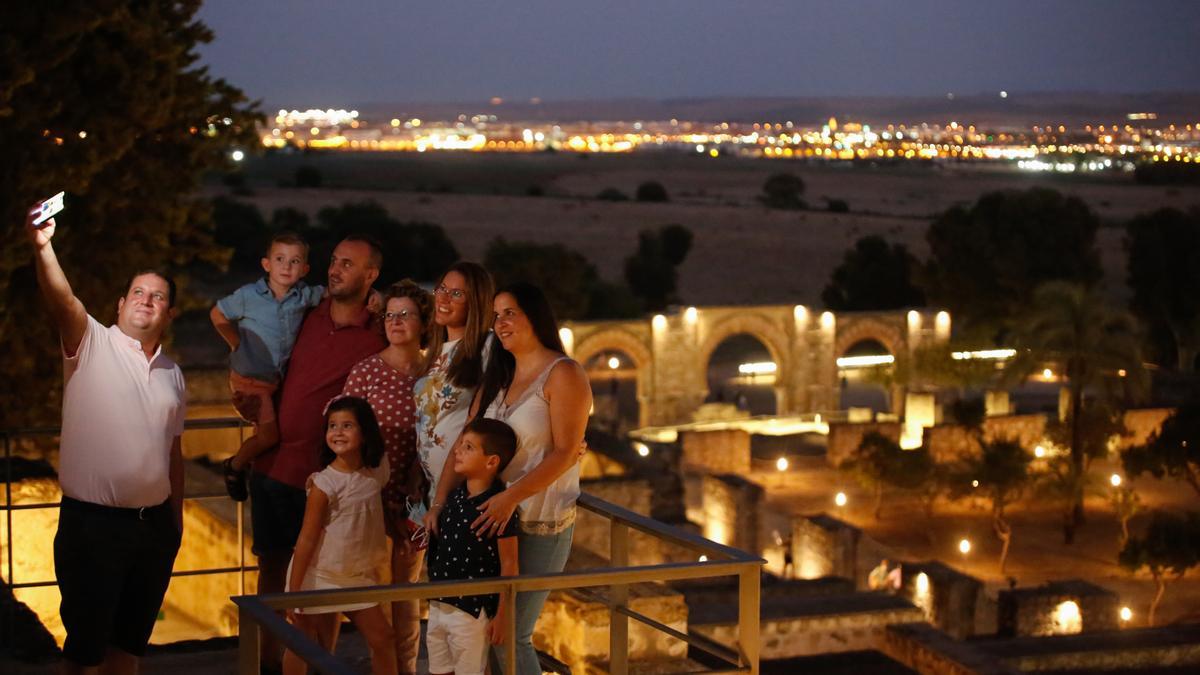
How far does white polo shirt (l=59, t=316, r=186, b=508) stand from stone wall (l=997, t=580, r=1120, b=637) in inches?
533

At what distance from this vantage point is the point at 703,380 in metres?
36.6

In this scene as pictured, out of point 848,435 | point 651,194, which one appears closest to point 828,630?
point 848,435

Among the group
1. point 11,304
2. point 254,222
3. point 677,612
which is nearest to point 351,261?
point 677,612

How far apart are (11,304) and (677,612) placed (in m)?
9.20

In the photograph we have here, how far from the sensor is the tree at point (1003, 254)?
143 feet

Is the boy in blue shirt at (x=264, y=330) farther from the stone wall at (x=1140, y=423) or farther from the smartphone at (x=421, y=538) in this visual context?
the stone wall at (x=1140, y=423)

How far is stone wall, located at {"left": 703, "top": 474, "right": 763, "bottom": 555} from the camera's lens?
74.9 feet

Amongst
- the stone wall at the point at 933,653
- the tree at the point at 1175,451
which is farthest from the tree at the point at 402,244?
the stone wall at the point at 933,653

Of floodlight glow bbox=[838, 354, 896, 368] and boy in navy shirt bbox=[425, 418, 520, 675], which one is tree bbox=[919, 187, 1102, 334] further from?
boy in navy shirt bbox=[425, 418, 520, 675]

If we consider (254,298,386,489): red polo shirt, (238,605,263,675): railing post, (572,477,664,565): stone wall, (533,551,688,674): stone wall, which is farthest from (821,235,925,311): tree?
(238,605,263,675): railing post

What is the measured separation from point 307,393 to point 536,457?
0.99 metres

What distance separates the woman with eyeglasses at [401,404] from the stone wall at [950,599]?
1314cm

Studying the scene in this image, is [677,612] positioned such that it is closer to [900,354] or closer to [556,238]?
[900,354]

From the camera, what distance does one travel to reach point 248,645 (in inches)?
152
